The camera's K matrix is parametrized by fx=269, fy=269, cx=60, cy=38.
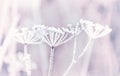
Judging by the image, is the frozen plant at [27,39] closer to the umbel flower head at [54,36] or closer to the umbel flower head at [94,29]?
the umbel flower head at [54,36]

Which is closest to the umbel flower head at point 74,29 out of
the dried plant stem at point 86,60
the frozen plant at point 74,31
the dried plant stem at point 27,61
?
the frozen plant at point 74,31

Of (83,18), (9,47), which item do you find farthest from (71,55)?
(9,47)

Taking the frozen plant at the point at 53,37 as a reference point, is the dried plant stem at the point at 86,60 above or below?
below

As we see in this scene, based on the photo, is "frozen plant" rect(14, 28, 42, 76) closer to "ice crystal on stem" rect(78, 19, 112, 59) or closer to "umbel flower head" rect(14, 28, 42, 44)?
"umbel flower head" rect(14, 28, 42, 44)

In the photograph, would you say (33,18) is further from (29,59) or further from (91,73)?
(91,73)

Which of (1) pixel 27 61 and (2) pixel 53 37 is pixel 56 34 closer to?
(2) pixel 53 37

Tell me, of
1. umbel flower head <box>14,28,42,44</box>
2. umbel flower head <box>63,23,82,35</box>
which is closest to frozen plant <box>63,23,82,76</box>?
umbel flower head <box>63,23,82,35</box>
